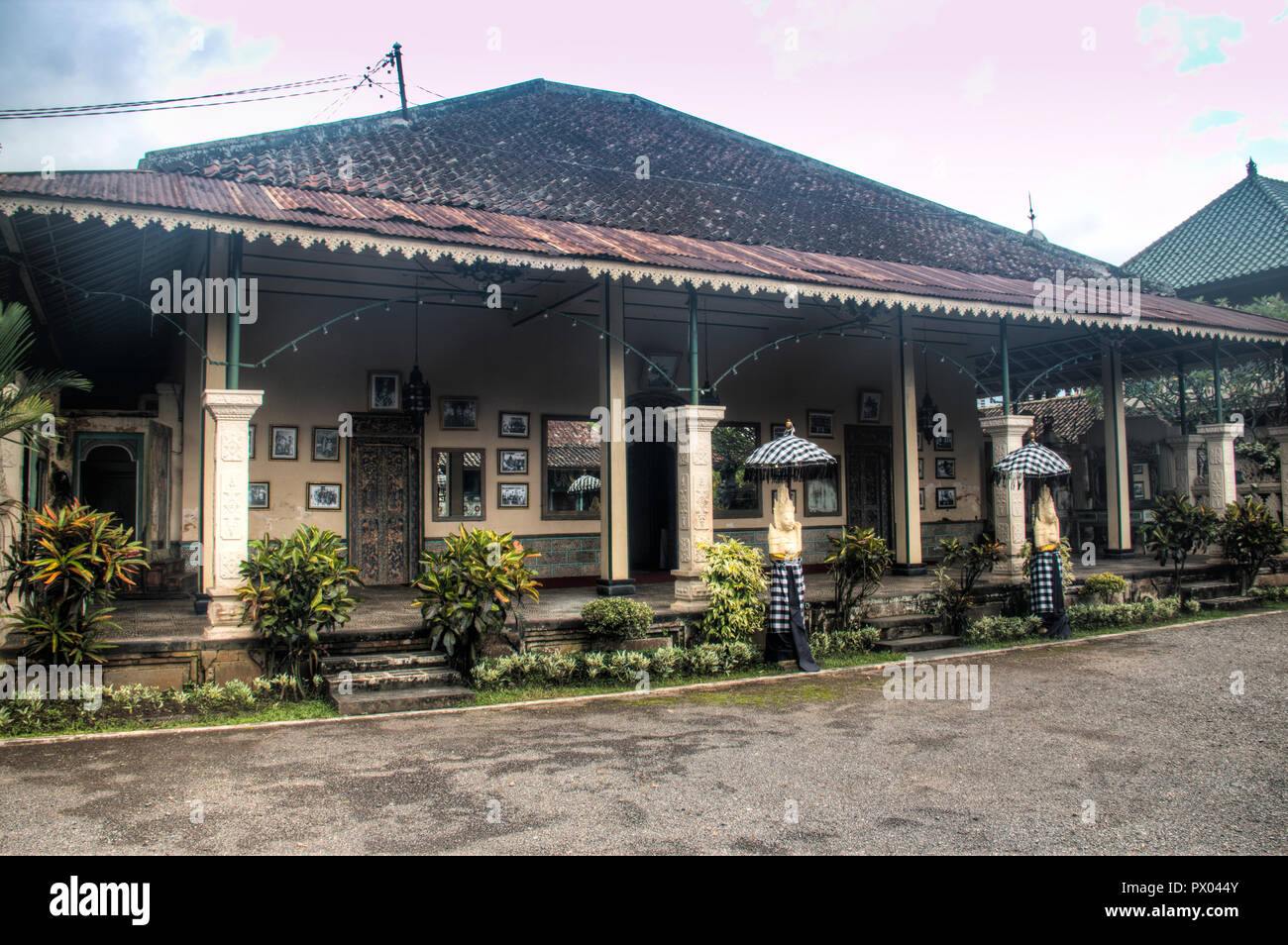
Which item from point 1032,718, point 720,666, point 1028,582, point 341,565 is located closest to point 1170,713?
point 1032,718

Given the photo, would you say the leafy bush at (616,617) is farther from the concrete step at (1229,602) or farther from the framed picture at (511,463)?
the concrete step at (1229,602)

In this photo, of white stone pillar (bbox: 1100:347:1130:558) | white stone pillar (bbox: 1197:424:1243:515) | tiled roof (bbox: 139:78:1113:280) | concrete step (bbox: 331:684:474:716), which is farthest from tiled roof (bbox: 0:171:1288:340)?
concrete step (bbox: 331:684:474:716)

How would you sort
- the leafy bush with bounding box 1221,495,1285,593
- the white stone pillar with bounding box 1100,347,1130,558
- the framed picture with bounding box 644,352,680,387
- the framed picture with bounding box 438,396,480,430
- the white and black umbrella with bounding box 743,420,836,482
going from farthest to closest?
the white stone pillar with bounding box 1100,347,1130,558 → the leafy bush with bounding box 1221,495,1285,593 → the framed picture with bounding box 644,352,680,387 → the framed picture with bounding box 438,396,480,430 → the white and black umbrella with bounding box 743,420,836,482

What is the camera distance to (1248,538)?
13.8 metres

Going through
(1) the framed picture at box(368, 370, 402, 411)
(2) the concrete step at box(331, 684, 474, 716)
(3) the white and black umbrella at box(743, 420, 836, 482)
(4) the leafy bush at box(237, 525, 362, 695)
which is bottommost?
(2) the concrete step at box(331, 684, 474, 716)

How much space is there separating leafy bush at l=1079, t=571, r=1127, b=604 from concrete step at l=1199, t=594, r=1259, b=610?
6.23 feet

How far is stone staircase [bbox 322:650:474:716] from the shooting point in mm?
7309

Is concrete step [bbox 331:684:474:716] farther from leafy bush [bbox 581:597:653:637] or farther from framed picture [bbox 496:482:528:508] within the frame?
framed picture [bbox 496:482:528:508]

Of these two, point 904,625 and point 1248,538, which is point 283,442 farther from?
point 1248,538

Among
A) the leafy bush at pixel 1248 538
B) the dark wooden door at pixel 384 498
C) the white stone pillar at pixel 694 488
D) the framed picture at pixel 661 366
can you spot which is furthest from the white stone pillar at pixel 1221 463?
the dark wooden door at pixel 384 498

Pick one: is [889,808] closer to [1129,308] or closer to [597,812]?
[597,812]

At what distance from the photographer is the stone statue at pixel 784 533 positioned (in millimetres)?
9180

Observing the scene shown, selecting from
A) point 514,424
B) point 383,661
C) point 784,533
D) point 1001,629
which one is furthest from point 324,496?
point 1001,629

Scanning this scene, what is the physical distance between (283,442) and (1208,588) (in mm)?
12781
